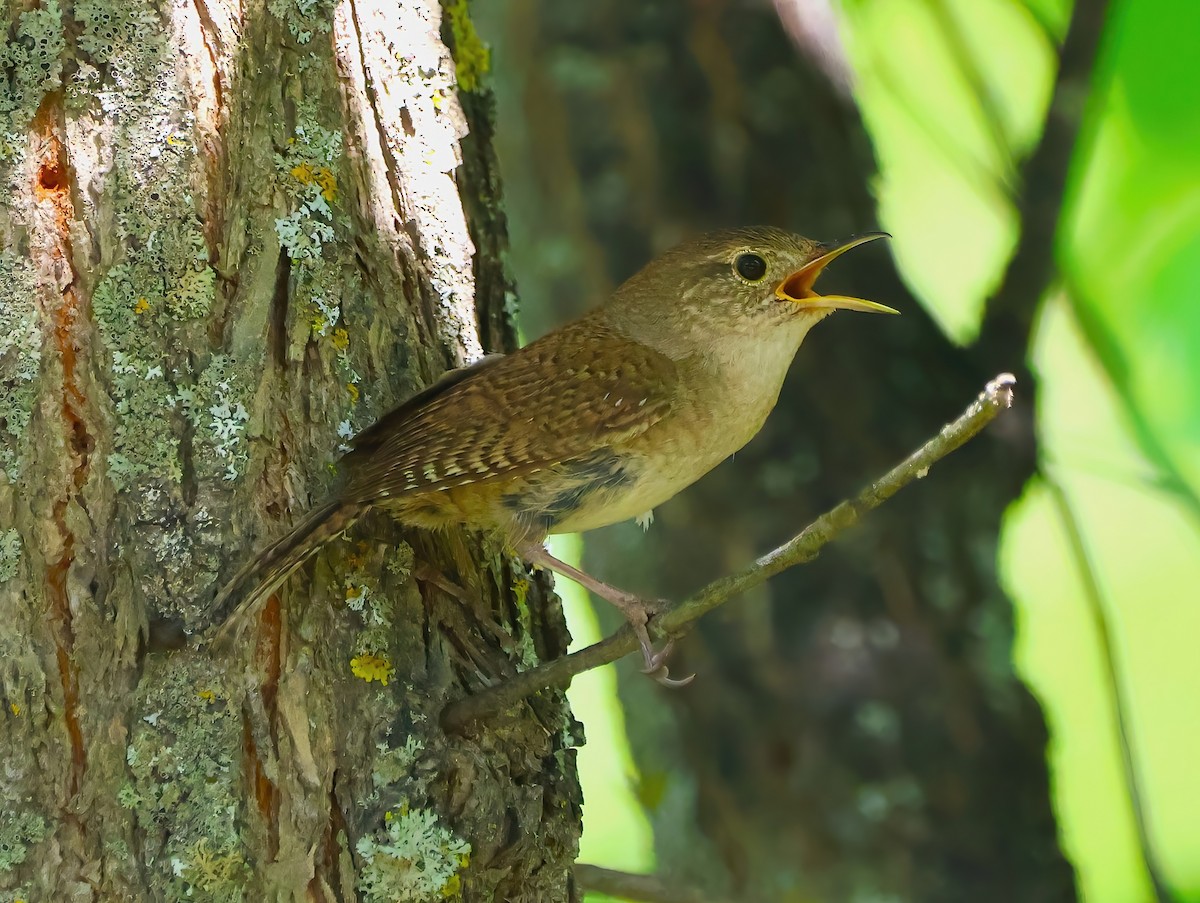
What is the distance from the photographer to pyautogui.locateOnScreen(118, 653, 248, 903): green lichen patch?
2125 mm

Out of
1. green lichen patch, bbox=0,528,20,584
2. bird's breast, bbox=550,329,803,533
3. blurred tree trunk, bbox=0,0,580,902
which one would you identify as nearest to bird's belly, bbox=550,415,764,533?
bird's breast, bbox=550,329,803,533

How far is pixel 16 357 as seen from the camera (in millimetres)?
2205

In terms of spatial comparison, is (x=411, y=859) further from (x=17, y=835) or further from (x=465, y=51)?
(x=465, y=51)

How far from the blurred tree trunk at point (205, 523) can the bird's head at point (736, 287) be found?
2.21 ft

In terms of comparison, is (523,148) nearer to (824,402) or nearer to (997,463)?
(824,402)

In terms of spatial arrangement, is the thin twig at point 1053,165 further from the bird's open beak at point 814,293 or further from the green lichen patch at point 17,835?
the green lichen patch at point 17,835

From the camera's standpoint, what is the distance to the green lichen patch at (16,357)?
219 centimetres

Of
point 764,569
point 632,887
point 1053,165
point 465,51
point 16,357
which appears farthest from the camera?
point 1053,165

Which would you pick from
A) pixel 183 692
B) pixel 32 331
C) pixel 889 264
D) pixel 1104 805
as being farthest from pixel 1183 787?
pixel 32 331

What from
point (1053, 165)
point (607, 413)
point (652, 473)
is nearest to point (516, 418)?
point (607, 413)

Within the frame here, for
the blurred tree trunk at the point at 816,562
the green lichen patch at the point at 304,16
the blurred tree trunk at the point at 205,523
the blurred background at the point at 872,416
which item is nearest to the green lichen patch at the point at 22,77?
the blurred tree trunk at the point at 205,523

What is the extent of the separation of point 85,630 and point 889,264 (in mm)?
2618

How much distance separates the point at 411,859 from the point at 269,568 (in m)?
0.58

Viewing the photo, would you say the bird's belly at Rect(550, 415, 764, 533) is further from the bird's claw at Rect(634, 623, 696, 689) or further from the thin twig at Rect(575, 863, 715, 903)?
the thin twig at Rect(575, 863, 715, 903)
